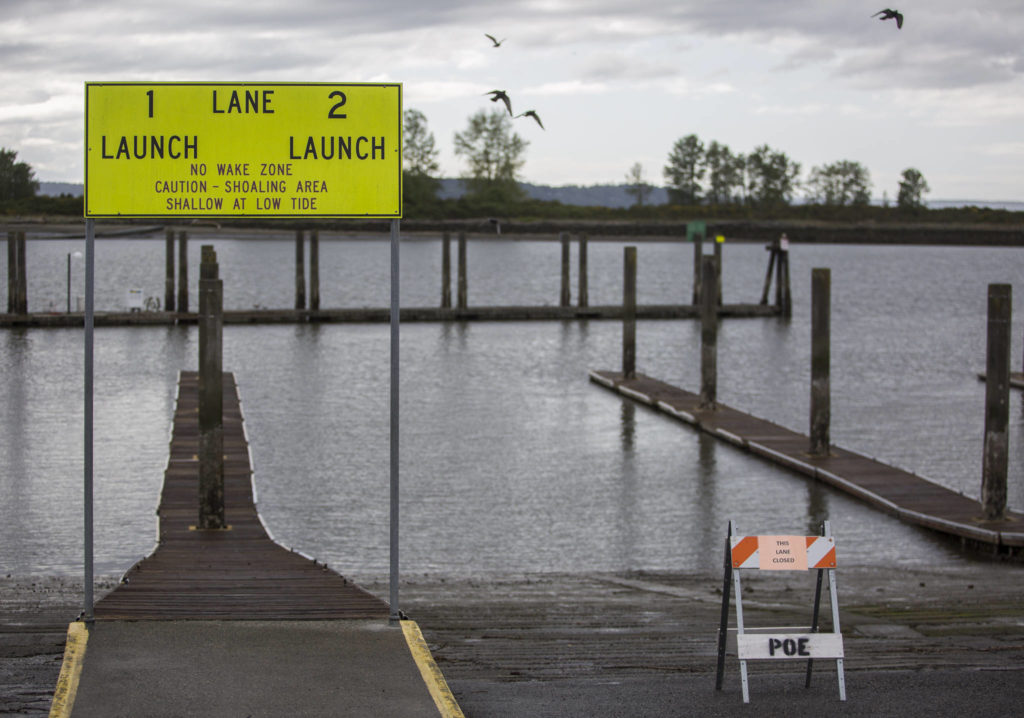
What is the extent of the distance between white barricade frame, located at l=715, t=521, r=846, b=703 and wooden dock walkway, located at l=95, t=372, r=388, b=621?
282cm

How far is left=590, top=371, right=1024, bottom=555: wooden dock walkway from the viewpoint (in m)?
17.2

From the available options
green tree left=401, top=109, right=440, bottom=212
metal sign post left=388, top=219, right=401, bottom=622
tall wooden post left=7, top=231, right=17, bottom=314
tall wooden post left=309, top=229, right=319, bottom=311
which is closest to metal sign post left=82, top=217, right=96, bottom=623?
metal sign post left=388, top=219, right=401, bottom=622

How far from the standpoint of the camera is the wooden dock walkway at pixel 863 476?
1725 cm

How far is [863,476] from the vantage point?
21141 mm

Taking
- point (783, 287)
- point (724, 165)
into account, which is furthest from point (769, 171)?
point (783, 287)

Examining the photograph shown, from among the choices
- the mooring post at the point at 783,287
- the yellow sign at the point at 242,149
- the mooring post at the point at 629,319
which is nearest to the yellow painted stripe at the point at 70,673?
the yellow sign at the point at 242,149

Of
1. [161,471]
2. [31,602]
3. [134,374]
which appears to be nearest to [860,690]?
[31,602]

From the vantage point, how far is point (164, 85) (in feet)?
30.1

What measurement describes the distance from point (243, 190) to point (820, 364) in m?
15.5

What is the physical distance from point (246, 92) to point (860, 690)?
19.4 ft

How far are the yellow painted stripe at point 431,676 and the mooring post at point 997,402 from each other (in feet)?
35.4

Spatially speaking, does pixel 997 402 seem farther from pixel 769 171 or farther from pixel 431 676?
pixel 769 171

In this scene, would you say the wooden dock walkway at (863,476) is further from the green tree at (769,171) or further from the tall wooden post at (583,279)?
the green tree at (769,171)

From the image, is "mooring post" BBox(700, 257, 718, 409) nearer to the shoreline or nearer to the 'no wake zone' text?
the shoreline
